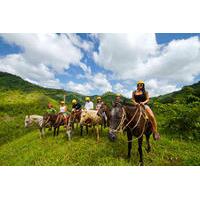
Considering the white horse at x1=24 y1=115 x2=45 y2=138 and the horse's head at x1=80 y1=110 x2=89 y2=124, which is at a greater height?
the horse's head at x1=80 y1=110 x2=89 y2=124

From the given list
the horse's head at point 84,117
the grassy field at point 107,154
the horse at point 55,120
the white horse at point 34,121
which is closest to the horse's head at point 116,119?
the grassy field at point 107,154

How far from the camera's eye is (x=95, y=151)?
34.2 ft

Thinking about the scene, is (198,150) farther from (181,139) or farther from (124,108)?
(124,108)

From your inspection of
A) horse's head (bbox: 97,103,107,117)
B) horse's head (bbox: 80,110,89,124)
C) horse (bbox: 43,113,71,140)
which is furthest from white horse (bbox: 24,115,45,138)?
horse's head (bbox: 97,103,107,117)

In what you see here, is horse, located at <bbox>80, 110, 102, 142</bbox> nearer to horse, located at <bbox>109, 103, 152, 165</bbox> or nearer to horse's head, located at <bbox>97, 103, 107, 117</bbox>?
horse's head, located at <bbox>97, 103, 107, 117</bbox>

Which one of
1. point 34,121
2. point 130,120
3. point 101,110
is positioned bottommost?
point 34,121

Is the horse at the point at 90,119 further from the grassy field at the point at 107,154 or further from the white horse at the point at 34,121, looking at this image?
the white horse at the point at 34,121

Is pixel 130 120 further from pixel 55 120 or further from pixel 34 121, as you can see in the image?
pixel 34 121

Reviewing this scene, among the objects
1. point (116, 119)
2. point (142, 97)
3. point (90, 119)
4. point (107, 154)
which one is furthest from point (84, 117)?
point (116, 119)

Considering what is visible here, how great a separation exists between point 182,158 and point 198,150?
220 centimetres

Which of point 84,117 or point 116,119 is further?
point 84,117

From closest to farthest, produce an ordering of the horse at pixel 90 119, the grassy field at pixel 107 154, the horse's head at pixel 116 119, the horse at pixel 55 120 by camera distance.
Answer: the horse's head at pixel 116 119 < the grassy field at pixel 107 154 < the horse at pixel 90 119 < the horse at pixel 55 120

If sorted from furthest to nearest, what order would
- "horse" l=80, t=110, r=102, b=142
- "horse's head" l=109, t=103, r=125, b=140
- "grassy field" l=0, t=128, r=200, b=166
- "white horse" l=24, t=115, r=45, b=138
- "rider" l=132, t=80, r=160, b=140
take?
1. "white horse" l=24, t=115, r=45, b=138
2. "horse" l=80, t=110, r=102, b=142
3. "rider" l=132, t=80, r=160, b=140
4. "grassy field" l=0, t=128, r=200, b=166
5. "horse's head" l=109, t=103, r=125, b=140

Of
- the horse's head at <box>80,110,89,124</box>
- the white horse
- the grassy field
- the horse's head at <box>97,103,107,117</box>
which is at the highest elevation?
the horse's head at <box>97,103,107,117</box>
